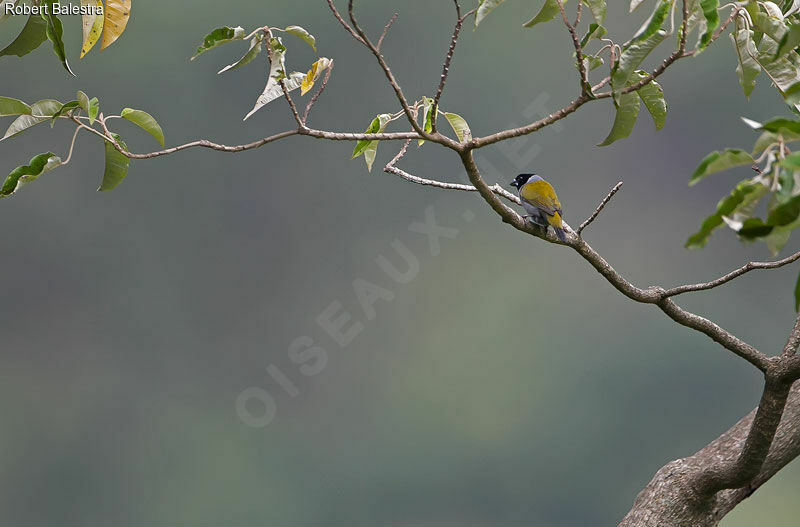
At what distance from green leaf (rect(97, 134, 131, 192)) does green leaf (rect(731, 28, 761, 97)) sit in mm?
1281

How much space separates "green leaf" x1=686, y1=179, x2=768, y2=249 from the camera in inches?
40.3

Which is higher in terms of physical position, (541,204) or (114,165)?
(541,204)

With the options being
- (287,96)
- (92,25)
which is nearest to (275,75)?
(287,96)

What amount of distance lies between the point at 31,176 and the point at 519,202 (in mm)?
1243

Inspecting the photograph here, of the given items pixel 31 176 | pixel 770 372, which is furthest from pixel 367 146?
pixel 770 372

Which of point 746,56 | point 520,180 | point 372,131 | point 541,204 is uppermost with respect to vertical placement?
point 520,180

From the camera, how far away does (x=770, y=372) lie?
6.72 ft

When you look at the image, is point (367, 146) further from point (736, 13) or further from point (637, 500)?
point (637, 500)

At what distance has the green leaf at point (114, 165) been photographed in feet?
5.76

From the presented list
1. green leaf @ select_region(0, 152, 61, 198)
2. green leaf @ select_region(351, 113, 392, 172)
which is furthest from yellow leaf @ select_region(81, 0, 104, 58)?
green leaf @ select_region(351, 113, 392, 172)

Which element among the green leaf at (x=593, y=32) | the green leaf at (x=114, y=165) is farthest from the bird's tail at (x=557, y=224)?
the green leaf at (x=114, y=165)

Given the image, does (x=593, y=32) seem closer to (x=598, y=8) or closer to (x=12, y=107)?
(x=598, y=8)

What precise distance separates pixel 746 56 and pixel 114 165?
135 centimetres

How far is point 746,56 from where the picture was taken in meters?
1.71
